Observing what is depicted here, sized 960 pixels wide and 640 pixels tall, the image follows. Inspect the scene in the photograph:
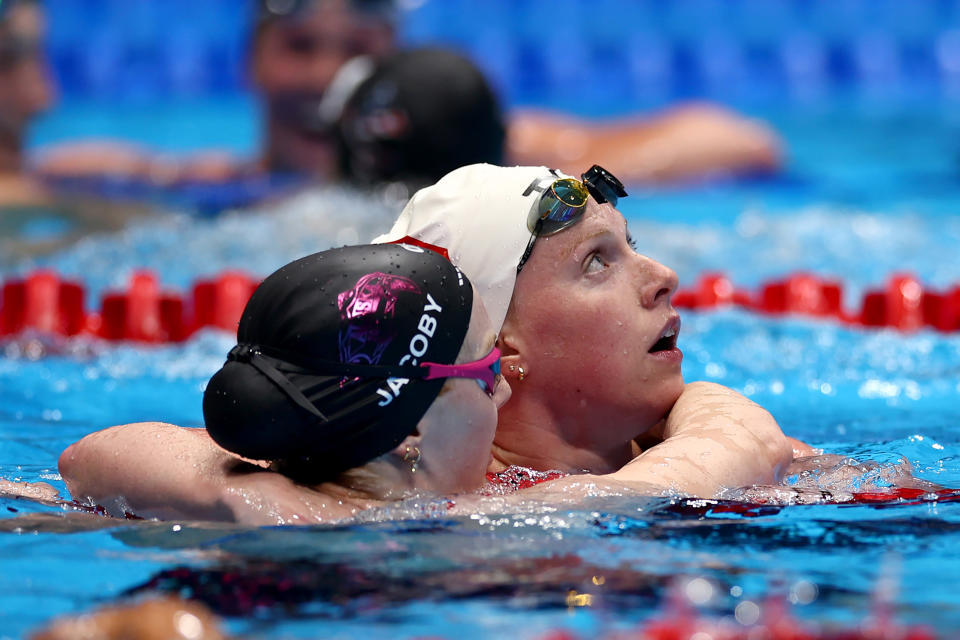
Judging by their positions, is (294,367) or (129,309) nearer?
(294,367)

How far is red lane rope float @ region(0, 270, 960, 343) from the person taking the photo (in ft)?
18.0

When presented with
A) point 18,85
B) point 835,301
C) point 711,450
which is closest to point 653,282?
point 711,450

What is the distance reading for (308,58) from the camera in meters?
9.02

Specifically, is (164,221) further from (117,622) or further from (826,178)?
(117,622)

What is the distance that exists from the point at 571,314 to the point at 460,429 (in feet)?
1.47

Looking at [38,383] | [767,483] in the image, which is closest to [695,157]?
[38,383]

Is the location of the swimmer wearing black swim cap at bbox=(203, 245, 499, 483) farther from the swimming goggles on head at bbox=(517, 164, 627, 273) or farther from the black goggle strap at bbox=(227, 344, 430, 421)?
the swimming goggles on head at bbox=(517, 164, 627, 273)

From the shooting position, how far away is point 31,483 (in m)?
2.91

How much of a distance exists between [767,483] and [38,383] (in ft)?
9.41

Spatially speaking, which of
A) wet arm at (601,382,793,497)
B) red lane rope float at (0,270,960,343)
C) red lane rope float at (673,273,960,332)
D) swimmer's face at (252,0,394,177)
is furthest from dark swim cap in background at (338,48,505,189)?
wet arm at (601,382,793,497)

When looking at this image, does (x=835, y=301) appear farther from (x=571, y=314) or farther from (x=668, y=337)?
(x=571, y=314)

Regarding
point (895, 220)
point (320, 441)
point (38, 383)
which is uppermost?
point (895, 220)

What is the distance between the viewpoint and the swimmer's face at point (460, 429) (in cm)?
254

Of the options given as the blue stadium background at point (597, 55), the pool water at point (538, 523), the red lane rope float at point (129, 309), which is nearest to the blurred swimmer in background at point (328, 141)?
the pool water at point (538, 523)
